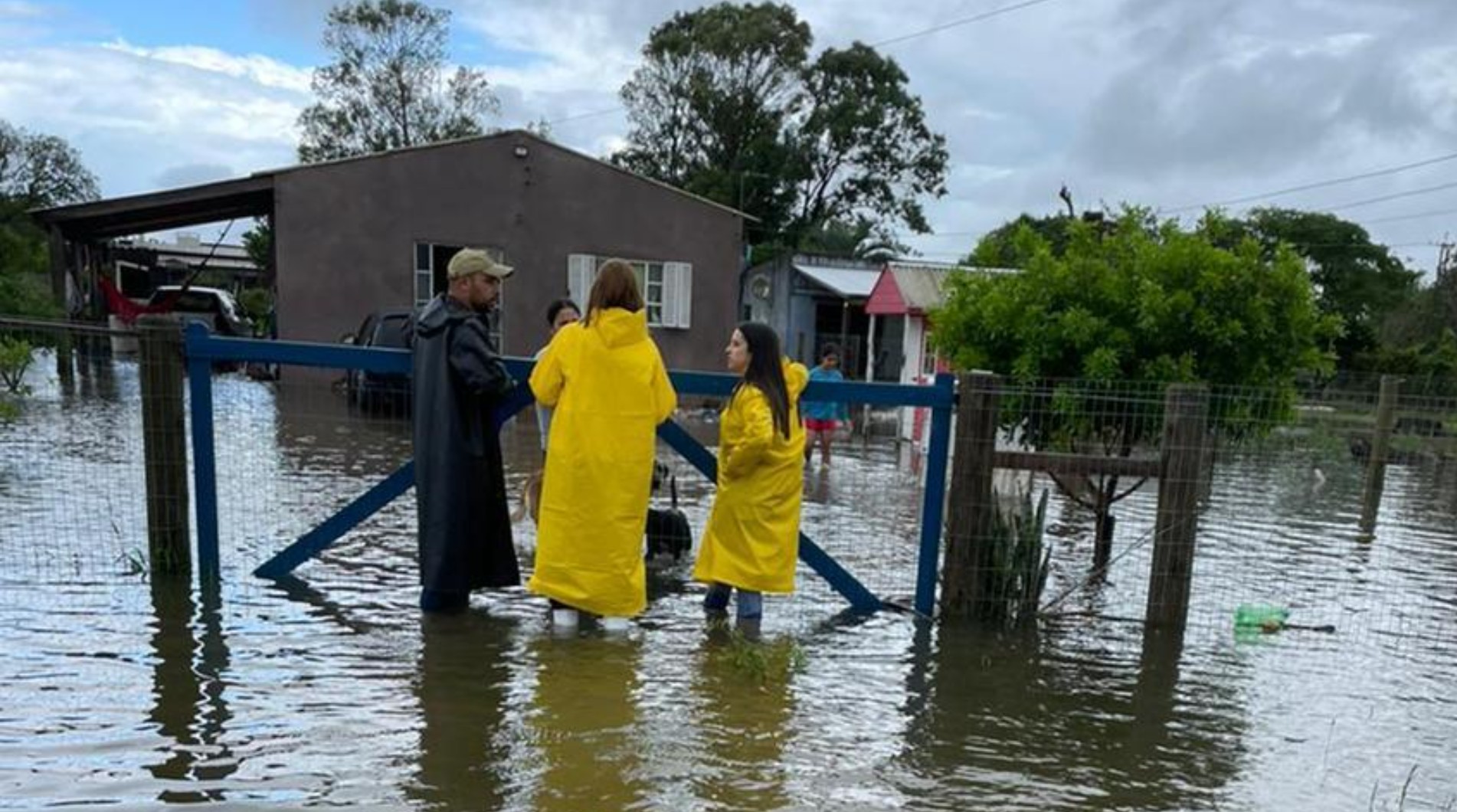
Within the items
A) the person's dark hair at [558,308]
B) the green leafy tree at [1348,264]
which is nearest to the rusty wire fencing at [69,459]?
the person's dark hair at [558,308]

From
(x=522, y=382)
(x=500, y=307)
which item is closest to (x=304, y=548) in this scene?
(x=522, y=382)

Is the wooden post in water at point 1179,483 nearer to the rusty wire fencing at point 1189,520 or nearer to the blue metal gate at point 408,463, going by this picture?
the rusty wire fencing at point 1189,520

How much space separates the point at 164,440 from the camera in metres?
Answer: 5.28

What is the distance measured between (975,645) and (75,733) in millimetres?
4204

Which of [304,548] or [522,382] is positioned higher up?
[522,382]

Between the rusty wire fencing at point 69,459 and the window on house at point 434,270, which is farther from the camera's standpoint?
the window on house at point 434,270

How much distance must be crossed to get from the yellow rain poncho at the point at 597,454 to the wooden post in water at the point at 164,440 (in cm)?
206

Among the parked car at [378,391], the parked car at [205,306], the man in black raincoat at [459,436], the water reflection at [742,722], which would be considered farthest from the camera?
the parked car at [205,306]

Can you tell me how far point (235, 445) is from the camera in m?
6.48

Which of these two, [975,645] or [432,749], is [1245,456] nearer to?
[975,645]

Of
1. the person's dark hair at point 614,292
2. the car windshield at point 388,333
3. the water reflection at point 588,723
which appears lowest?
the water reflection at point 588,723

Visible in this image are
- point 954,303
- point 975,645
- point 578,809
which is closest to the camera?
point 578,809

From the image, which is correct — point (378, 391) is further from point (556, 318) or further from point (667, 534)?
point (667, 534)

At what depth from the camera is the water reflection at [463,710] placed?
344cm
